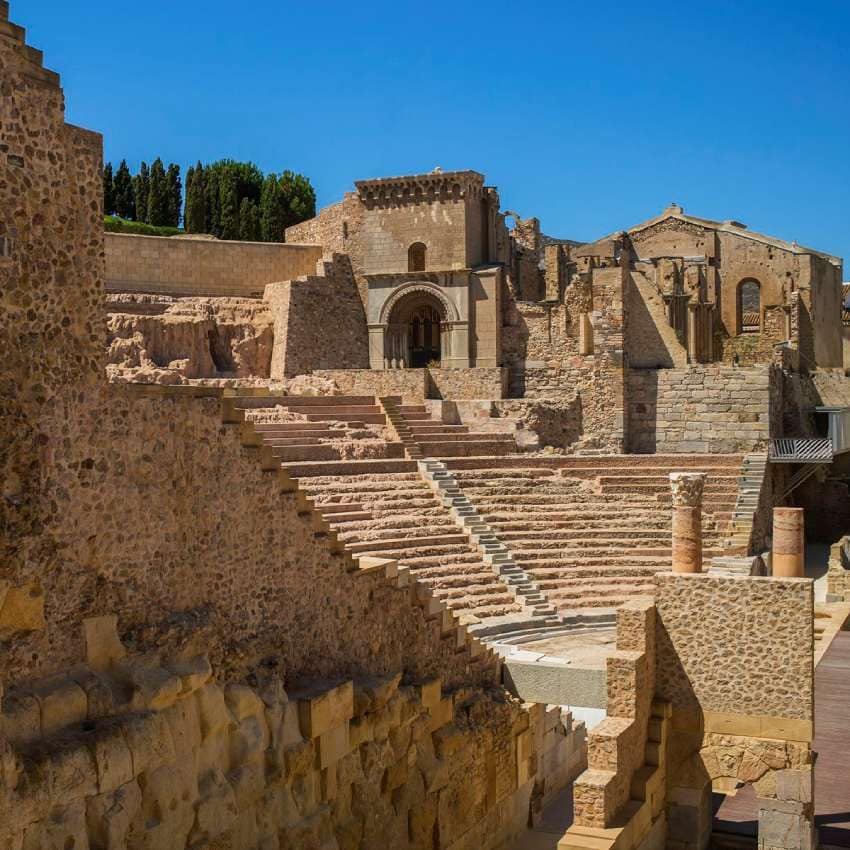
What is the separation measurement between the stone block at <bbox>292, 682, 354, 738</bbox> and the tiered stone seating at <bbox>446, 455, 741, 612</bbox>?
9.24 meters

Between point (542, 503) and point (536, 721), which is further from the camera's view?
point (542, 503)

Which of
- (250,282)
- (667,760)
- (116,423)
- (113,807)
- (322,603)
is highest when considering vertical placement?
(250,282)

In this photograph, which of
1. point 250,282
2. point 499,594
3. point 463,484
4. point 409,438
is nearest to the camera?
point 499,594

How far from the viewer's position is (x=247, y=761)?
355 inches

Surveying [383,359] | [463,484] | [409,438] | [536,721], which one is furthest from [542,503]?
[383,359]

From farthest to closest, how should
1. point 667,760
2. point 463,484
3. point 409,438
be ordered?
point 409,438, point 463,484, point 667,760

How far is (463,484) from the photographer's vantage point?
22359mm

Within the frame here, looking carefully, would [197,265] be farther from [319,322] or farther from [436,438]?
[436,438]

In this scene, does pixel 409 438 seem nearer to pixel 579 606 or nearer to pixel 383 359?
pixel 579 606

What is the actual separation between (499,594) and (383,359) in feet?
47.6

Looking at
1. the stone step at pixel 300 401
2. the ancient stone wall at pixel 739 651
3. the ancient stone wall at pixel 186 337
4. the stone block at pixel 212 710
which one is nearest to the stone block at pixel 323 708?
the stone block at pixel 212 710

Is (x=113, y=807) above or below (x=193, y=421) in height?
below

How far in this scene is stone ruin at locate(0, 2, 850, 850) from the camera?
26.6 feet

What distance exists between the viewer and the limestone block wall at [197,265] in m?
30.5
